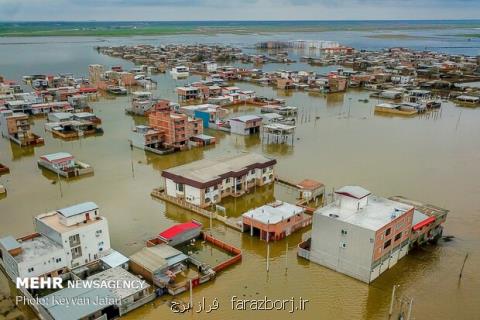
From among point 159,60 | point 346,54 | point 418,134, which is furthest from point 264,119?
point 346,54

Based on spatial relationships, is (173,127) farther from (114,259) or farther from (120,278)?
(120,278)

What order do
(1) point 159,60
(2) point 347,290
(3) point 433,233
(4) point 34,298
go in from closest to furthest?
(4) point 34,298, (2) point 347,290, (3) point 433,233, (1) point 159,60

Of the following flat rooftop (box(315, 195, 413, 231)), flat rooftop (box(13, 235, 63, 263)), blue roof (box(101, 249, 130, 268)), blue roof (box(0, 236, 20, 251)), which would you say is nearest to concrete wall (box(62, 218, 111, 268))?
blue roof (box(101, 249, 130, 268))

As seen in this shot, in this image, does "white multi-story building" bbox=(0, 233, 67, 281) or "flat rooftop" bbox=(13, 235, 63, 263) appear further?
"flat rooftop" bbox=(13, 235, 63, 263)

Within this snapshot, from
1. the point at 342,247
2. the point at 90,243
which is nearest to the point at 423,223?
the point at 342,247

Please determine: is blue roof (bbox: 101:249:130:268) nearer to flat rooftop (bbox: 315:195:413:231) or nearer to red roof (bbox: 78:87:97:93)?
flat rooftop (bbox: 315:195:413:231)

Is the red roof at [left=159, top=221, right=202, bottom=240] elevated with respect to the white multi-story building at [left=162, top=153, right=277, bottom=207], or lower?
lower

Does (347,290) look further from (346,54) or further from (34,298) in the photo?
(346,54)
